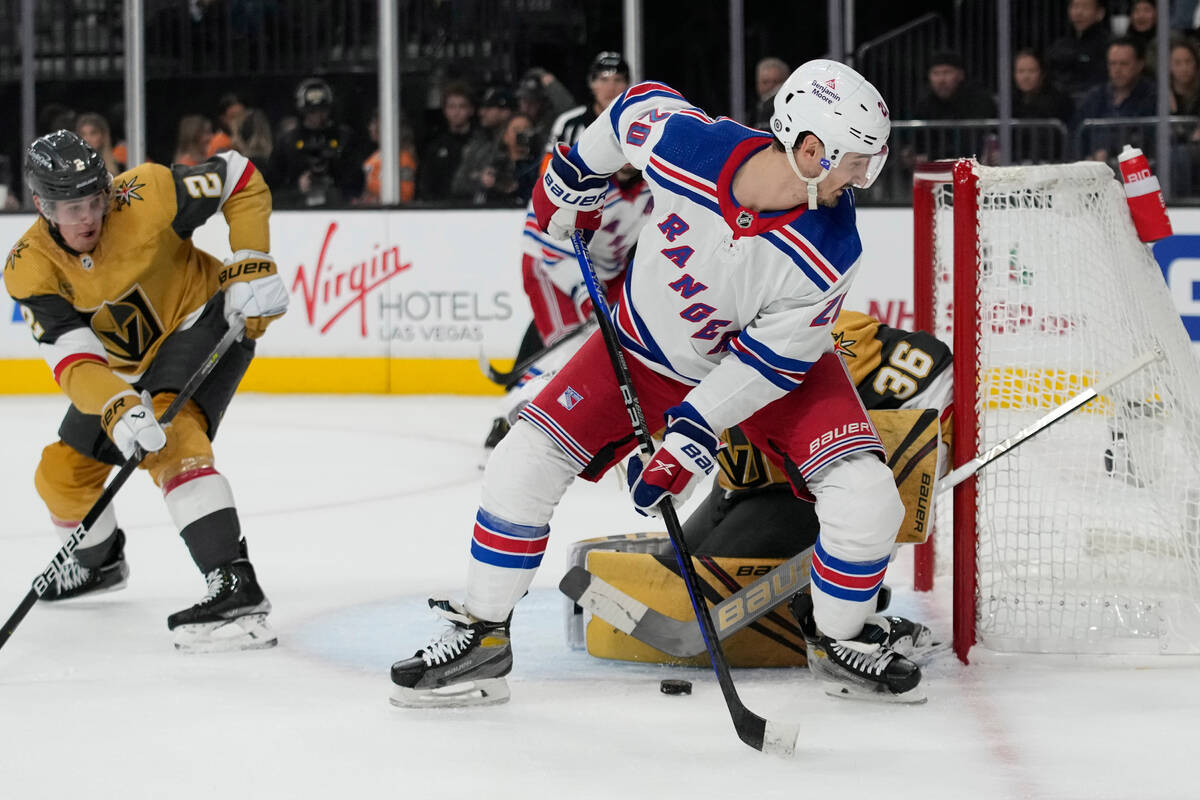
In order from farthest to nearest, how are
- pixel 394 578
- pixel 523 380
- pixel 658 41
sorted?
pixel 658 41
pixel 523 380
pixel 394 578

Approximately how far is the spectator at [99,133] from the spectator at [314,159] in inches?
27.9

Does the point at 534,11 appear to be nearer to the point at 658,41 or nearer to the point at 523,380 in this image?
the point at 658,41

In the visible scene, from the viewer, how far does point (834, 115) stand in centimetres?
237

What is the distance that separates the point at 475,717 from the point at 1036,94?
457 centimetres

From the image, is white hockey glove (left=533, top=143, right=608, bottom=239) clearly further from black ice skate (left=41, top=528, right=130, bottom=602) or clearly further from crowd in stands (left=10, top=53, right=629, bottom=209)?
crowd in stands (left=10, top=53, right=629, bottom=209)

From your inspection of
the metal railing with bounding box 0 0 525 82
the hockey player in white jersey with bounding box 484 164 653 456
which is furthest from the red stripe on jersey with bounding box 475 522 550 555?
the metal railing with bounding box 0 0 525 82

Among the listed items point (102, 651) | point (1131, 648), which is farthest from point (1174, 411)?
point (102, 651)

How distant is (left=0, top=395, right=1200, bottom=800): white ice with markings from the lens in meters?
2.18

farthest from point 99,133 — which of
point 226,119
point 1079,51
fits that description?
point 1079,51

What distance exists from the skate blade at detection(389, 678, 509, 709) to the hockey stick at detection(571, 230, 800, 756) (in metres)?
0.34

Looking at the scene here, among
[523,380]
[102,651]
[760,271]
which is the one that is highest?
[760,271]

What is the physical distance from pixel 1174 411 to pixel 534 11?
4503 mm

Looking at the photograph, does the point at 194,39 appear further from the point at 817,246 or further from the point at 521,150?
the point at 817,246

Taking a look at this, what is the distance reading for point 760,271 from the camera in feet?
7.98
